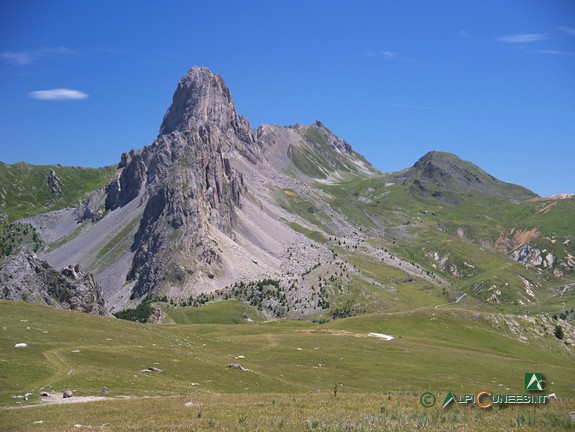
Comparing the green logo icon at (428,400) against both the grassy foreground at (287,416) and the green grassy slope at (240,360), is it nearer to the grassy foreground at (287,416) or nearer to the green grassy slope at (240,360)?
the grassy foreground at (287,416)

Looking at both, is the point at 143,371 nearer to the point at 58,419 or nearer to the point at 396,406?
the point at 58,419

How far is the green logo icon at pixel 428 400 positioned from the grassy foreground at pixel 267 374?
4.02 ft

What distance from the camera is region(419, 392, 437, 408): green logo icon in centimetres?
3774

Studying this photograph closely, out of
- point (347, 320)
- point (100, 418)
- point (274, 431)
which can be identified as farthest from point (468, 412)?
point (347, 320)

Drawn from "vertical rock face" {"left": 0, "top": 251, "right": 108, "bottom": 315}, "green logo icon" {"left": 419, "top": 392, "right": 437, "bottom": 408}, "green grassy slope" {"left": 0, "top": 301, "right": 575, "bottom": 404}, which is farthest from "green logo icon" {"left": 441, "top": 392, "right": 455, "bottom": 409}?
"vertical rock face" {"left": 0, "top": 251, "right": 108, "bottom": 315}

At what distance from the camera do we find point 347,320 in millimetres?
163250

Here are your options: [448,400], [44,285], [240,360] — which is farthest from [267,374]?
[44,285]

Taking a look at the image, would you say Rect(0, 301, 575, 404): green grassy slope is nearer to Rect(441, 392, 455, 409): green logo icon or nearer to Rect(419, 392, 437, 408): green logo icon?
Rect(419, 392, 437, 408): green logo icon

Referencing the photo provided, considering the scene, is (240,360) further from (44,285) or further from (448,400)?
(448,400)

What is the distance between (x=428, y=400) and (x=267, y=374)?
142 feet

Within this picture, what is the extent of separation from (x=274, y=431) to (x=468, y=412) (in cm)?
1239

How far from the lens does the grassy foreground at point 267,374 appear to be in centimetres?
3362

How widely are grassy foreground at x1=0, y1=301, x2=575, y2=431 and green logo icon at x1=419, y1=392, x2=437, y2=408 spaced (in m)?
1.22

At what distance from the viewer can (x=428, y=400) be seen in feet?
130
